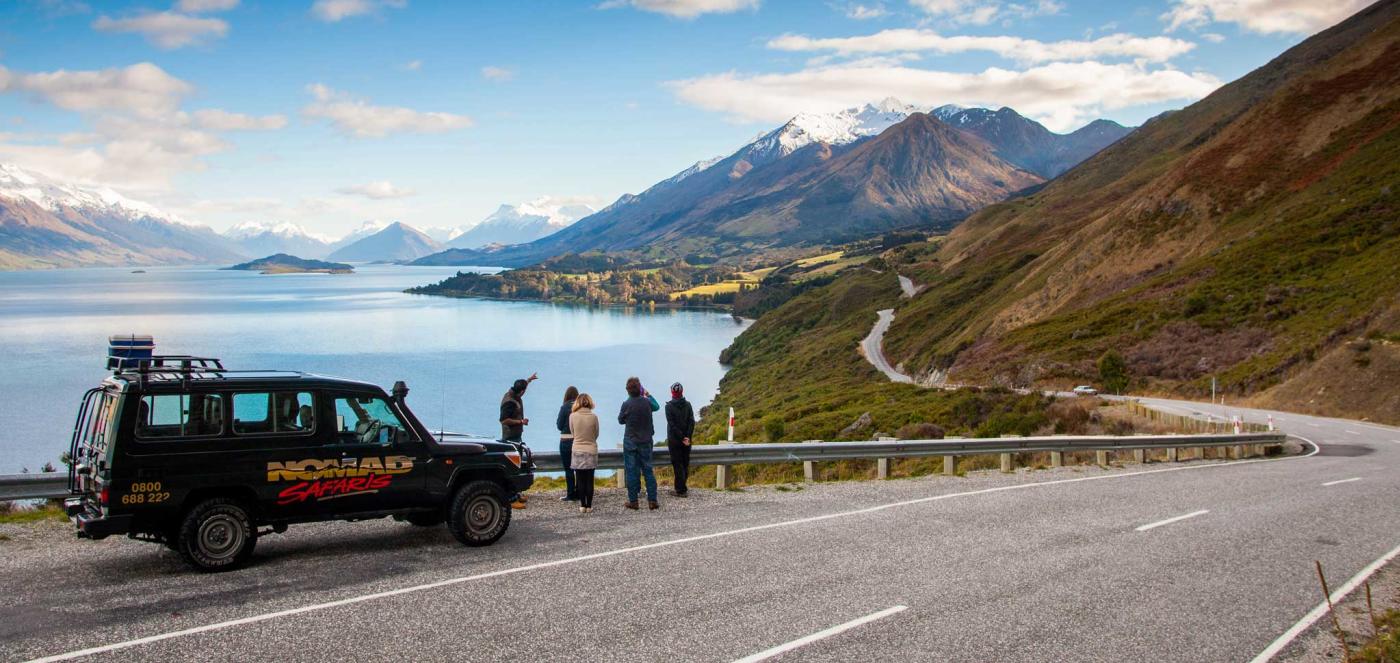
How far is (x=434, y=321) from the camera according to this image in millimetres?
184125

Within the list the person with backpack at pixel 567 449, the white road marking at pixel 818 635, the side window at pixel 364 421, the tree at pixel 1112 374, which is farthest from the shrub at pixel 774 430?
the white road marking at pixel 818 635

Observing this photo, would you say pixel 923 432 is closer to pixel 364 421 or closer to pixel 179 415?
pixel 364 421

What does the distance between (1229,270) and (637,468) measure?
6563 cm

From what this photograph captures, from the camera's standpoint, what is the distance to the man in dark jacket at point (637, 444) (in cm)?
1392

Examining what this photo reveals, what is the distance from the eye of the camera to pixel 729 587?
9352 millimetres

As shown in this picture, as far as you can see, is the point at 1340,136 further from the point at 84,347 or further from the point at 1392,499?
the point at 84,347

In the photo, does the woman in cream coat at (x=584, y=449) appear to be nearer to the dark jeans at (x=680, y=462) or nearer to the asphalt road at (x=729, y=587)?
the asphalt road at (x=729, y=587)

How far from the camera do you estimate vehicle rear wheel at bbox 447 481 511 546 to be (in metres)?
11.0

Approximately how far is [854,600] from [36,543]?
9.36 metres

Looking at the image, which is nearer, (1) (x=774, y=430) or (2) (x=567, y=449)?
(2) (x=567, y=449)

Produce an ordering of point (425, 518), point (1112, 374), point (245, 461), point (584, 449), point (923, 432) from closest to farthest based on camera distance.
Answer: point (245, 461) → point (425, 518) → point (584, 449) → point (923, 432) → point (1112, 374)

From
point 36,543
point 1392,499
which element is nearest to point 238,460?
point 36,543

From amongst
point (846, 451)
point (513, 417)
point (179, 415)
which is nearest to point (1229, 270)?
point (846, 451)

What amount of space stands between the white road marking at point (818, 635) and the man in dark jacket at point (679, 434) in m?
6.54
